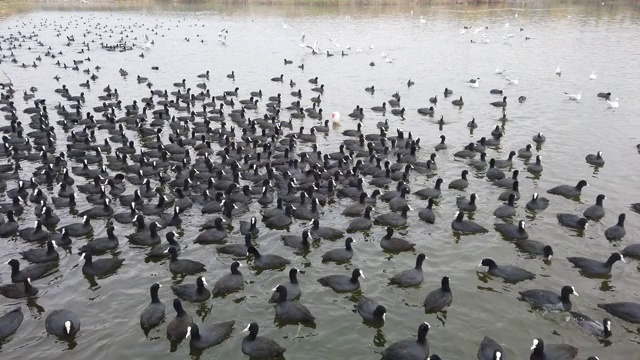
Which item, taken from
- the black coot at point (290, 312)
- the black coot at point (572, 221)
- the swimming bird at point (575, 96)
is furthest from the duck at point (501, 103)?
the black coot at point (290, 312)

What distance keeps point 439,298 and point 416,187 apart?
312 inches

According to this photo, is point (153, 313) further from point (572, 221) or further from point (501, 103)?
point (501, 103)

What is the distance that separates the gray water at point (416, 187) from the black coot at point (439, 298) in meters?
0.26

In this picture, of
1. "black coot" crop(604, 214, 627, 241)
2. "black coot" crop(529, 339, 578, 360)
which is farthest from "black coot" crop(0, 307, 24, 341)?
"black coot" crop(604, 214, 627, 241)

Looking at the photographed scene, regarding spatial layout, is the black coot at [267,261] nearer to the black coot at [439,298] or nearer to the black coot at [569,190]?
the black coot at [439,298]

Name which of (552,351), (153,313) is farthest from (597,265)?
(153,313)

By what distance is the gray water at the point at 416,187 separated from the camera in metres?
12.2

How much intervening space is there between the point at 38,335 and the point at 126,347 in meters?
2.35

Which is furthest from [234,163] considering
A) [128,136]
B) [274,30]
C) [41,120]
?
[274,30]

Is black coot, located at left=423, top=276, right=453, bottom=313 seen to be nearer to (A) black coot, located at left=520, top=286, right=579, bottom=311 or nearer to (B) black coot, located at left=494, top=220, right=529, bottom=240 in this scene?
(A) black coot, located at left=520, top=286, right=579, bottom=311

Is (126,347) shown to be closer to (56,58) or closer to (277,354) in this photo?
(277,354)

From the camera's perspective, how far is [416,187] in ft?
67.5

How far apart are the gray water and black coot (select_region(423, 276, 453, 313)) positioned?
265mm

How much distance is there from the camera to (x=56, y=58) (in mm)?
49531
